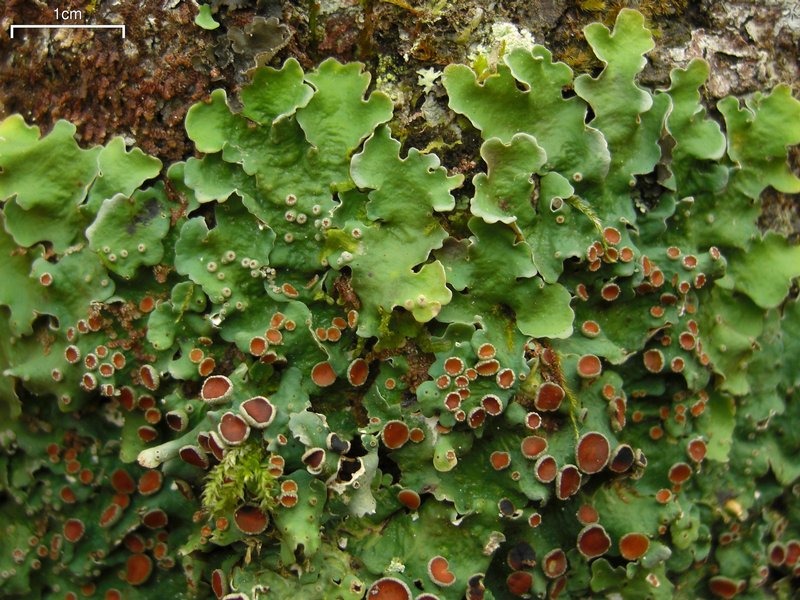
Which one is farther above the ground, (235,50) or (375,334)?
(235,50)

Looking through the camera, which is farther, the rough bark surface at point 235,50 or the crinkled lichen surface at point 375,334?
the rough bark surface at point 235,50

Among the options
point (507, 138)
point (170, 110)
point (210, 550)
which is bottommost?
point (210, 550)

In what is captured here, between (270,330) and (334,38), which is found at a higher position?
(334,38)

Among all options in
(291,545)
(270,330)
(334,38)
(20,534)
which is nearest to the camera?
(291,545)

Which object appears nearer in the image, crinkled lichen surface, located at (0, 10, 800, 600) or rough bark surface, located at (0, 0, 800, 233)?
crinkled lichen surface, located at (0, 10, 800, 600)

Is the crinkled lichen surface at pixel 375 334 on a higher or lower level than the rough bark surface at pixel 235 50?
lower

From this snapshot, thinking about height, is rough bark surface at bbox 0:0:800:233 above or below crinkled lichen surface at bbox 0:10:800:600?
above

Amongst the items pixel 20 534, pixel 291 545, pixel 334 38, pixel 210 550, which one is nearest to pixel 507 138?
pixel 334 38

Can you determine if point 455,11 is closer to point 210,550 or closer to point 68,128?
point 68,128
